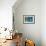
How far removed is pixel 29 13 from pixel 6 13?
6.11 feet

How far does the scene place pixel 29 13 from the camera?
5816 millimetres

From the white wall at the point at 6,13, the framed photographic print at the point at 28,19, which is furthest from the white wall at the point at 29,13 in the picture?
the white wall at the point at 6,13

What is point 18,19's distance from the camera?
5844mm

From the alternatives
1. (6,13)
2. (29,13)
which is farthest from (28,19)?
(6,13)

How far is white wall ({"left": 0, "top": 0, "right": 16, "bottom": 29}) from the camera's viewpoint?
4.17m

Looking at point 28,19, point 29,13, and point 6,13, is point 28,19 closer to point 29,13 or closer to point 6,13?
point 29,13

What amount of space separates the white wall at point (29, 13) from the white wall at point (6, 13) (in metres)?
1.61

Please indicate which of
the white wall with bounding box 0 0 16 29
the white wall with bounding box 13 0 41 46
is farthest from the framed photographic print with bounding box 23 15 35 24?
the white wall with bounding box 0 0 16 29

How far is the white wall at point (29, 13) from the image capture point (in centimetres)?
582

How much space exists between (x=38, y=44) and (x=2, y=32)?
2.78 m

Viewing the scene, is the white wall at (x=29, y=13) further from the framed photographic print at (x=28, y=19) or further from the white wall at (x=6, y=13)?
the white wall at (x=6, y=13)

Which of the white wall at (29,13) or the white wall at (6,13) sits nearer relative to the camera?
the white wall at (6,13)

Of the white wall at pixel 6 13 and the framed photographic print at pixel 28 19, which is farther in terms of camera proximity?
the framed photographic print at pixel 28 19

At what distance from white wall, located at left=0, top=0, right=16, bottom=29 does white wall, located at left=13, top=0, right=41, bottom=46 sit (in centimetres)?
161
